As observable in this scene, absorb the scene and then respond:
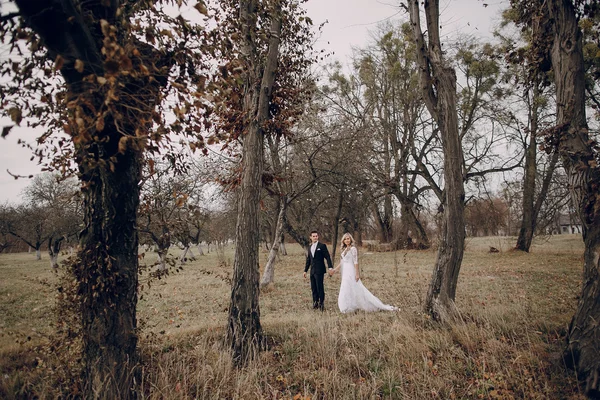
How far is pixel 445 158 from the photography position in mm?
6008

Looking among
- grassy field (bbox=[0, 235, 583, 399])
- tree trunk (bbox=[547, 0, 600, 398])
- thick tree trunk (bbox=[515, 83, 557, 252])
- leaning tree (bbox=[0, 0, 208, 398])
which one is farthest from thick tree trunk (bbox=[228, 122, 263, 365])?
thick tree trunk (bbox=[515, 83, 557, 252])

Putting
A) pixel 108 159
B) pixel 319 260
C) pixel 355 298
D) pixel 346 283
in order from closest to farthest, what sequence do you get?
pixel 108 159, pixel 355 298, pixel 346 283, pixel 319 260

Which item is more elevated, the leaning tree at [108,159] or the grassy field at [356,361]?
the leaning tree at [108,159]

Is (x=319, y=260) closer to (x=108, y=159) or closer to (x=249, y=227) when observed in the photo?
(x=249, y=227)

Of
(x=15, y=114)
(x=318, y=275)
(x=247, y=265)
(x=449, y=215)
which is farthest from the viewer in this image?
(x=318, y=275)

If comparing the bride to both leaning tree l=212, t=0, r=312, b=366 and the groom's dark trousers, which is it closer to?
the groom's dark trousers

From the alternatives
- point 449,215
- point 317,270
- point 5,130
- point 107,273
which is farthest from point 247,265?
point 317,270

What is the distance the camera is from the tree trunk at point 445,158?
574 cm

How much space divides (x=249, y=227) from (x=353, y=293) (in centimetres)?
435

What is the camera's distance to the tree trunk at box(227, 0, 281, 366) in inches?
187

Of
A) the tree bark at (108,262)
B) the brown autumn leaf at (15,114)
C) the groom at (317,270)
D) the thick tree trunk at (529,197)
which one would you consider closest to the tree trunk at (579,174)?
the tree bark at (108,262)

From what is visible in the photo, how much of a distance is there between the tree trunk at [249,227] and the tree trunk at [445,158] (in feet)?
9.24

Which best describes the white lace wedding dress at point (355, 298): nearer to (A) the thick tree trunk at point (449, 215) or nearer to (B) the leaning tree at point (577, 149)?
(A) the thick tree trunk at point (449, 215)

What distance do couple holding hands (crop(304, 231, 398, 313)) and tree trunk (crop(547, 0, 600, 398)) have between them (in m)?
4.16
